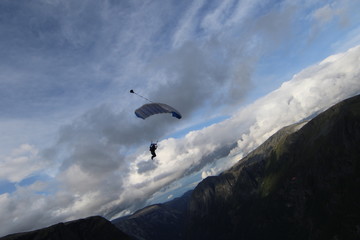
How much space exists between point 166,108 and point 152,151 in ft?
30.8

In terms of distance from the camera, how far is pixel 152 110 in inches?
1981

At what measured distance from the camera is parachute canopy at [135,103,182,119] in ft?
161

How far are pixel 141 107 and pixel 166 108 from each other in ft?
17.1

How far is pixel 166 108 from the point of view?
169ft

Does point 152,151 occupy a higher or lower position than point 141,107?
lower

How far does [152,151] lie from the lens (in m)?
52.9

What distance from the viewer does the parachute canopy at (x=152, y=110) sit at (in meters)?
49.1

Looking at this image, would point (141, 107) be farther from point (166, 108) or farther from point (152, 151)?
point (152, 151)

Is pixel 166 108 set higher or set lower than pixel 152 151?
higher

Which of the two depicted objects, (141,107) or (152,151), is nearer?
(141,107)

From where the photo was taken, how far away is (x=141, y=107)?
161 feet

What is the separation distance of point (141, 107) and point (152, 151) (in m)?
9.77

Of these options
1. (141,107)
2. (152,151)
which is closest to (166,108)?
(141,107)
